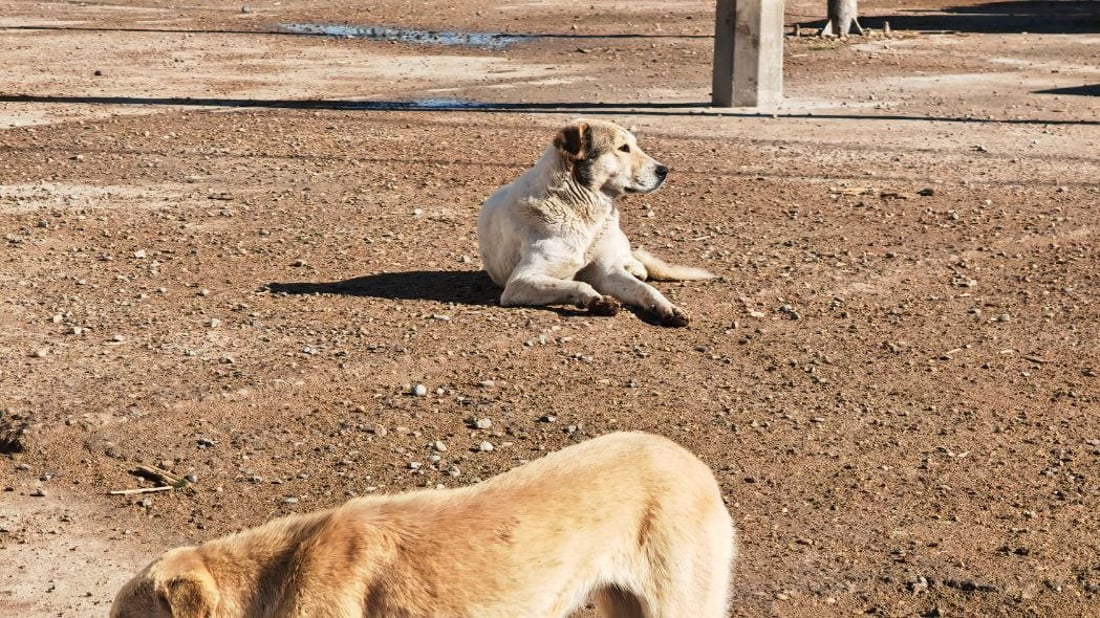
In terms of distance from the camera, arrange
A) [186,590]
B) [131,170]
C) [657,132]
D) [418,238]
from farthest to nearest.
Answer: [657,132]
[131,170]
[418,238]
[186,590]

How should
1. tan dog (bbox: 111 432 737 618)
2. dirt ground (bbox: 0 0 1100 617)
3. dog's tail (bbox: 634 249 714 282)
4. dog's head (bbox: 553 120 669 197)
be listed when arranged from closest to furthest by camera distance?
tan dog (bbox: 111 432 737 618) → dirt ground (bbox: 0 0 1100 617) → dog's head (bbox: 553 120 669 197) → dog's tail (bbox: 634 249 714 282)

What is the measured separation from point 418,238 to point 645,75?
30.7 feet

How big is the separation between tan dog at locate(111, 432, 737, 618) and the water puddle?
18.7 metres

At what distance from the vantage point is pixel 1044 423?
7316 millimetres

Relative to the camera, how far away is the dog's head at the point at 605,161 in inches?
366

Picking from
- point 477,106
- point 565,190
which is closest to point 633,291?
point 565,190

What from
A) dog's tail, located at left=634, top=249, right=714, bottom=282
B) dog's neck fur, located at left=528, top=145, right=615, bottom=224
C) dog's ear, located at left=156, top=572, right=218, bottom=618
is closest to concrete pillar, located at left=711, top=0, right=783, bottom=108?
dog's tail, located at left=634, top=249, right=714, bottom=282

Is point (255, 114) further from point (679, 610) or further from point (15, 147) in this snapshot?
point (679, 610)

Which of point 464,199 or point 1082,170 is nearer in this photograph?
point 464,199

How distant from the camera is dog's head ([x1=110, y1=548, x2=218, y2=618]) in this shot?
12.9 ft

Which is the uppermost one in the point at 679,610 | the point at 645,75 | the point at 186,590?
the point at 186,590

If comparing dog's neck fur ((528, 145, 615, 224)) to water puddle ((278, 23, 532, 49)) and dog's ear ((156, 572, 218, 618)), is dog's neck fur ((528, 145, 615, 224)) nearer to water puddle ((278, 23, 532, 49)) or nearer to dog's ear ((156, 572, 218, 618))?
dog's ear ((156, 572, 218, 618))

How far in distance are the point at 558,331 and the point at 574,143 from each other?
1.27 m

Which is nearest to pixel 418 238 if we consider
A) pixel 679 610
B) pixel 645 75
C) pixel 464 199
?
pixel 464 199
